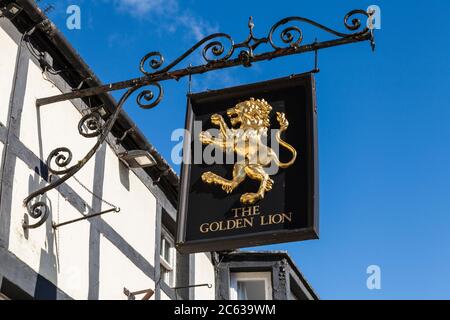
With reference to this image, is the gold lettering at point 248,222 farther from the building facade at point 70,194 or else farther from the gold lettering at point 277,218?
the building facade at point 70,194

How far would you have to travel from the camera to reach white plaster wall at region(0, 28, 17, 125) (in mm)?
10586

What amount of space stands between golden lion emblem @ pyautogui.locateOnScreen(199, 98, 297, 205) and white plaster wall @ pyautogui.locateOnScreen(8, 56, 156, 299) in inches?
76.5

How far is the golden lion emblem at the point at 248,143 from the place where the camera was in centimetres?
1000

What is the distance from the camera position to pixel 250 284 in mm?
16891

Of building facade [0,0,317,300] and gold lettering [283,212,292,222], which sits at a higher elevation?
building facade [0,0,317,300]

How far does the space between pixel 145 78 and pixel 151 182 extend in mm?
3802

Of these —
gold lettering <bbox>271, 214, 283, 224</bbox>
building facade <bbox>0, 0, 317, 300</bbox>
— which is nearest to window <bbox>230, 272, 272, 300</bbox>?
building facade <bbox>0, 0, 317, 300</bbox>

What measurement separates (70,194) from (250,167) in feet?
8.45

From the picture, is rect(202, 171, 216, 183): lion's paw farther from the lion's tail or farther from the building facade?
the building facade

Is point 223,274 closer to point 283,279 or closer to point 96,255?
point 283,279

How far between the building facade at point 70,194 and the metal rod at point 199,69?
469 millimetres
